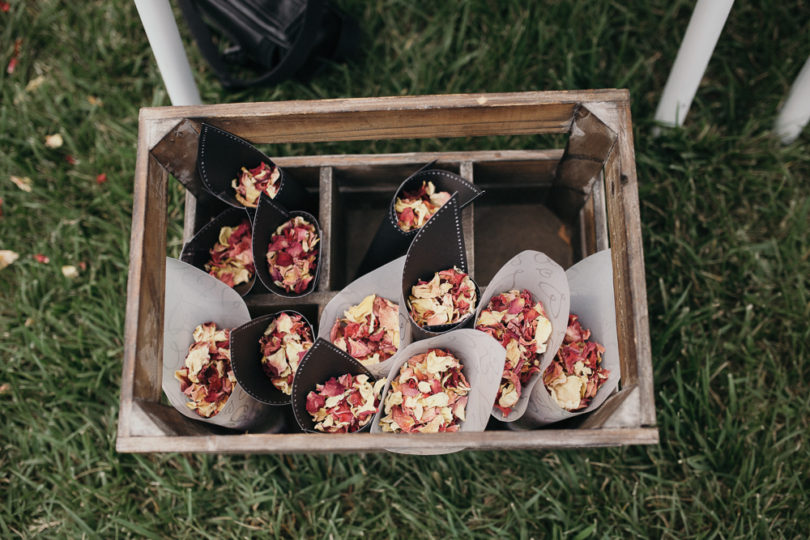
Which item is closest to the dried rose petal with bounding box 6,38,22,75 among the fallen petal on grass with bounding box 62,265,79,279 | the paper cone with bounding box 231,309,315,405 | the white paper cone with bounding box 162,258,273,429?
the fallen petal on grass with bounding box 62,265,79,279

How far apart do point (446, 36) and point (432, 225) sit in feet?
3.42

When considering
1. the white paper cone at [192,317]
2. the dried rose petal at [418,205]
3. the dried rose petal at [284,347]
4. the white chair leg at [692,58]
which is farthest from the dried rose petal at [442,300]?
the white chair leg at [692,58]

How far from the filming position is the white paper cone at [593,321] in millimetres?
1197

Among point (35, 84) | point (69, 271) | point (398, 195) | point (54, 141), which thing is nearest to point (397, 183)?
point (398, 195)

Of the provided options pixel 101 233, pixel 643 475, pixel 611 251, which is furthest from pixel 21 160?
pixel 643 475

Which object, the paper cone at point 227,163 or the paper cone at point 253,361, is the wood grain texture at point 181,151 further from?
the paper cone at point 253,361

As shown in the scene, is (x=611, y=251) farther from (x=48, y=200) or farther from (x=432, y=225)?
(x=48, y=200)

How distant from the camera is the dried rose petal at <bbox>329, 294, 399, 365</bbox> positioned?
1.27 metres

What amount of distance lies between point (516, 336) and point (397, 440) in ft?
1.08

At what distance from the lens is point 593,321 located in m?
1.29

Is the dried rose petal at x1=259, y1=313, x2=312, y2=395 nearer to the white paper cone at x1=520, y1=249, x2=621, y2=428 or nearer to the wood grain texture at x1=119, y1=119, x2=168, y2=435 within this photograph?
the wood grain texture at x1=119, y1=119, x2=168, y2=435

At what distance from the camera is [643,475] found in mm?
1605

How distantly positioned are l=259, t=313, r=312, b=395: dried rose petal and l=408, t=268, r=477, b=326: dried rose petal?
239 millimetres

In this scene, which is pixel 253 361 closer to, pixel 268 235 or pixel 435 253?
pixel 268 235
